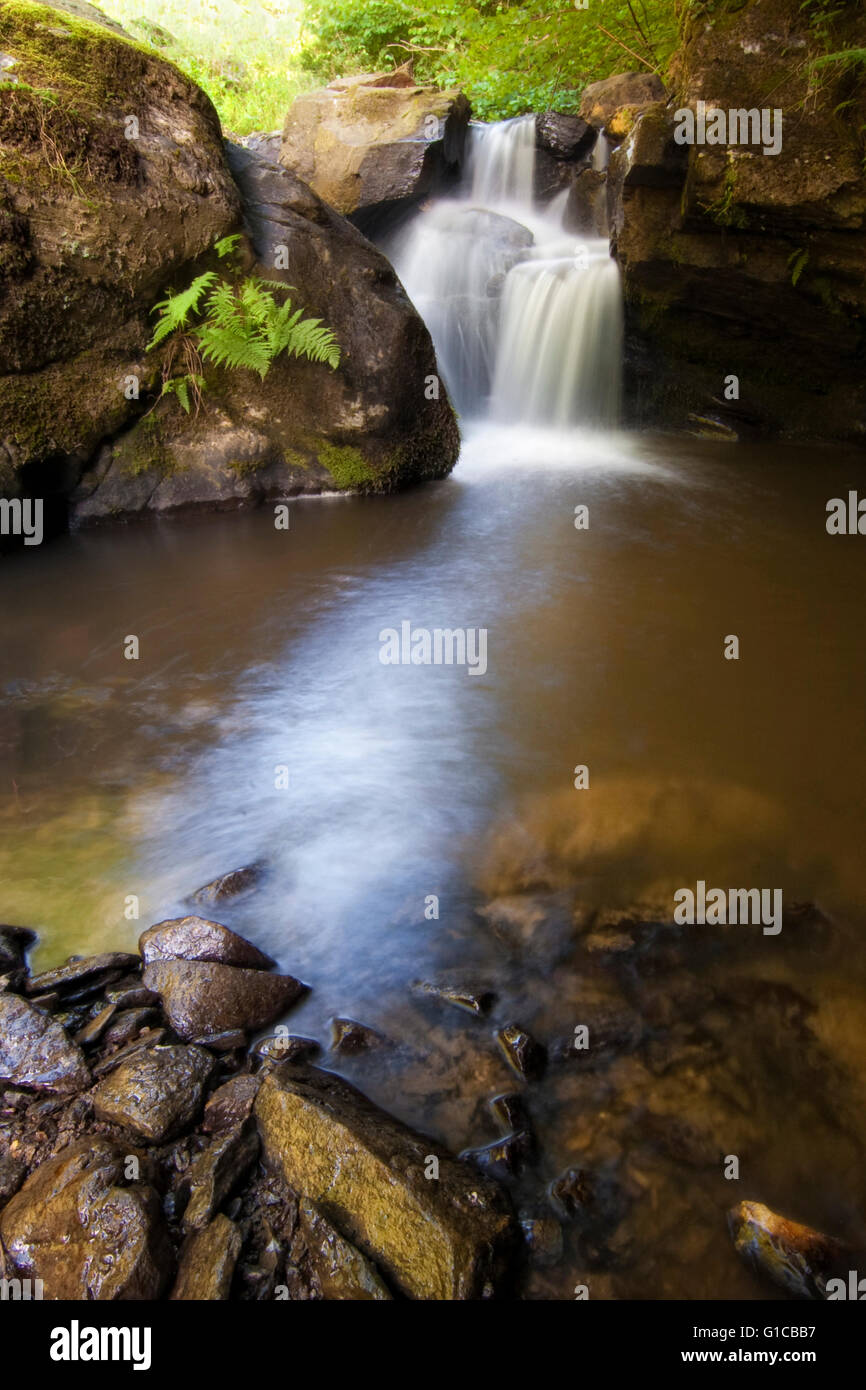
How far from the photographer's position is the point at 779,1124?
220 centimetres

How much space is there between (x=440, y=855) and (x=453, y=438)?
6.26m

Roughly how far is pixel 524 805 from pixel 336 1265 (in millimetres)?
1985

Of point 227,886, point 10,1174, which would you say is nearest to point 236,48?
point 227,886

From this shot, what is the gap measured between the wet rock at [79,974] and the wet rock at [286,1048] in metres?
0.58

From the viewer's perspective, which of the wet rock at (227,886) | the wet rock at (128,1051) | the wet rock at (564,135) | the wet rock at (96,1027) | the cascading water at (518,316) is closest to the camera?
the wet rock at (128,1051)

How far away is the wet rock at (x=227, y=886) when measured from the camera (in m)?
3.07

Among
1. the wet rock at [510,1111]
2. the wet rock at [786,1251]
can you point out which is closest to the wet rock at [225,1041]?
the wet rock at [510,1111]

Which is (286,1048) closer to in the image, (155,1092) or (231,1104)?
(231,1104)

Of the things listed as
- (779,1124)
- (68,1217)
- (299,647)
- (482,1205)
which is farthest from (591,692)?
(68,1217)

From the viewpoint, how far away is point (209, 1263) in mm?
1868

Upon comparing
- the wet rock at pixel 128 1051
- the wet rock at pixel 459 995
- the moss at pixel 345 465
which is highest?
the moss at pixel 345 465

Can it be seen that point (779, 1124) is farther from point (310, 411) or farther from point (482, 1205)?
point (310, 411)

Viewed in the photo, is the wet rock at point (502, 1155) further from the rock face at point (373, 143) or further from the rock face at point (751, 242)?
the rock face at point (373, 143)

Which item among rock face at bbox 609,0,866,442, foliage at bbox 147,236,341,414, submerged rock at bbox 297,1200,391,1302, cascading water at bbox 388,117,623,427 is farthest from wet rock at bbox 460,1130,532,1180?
cascading water at bbox 388,117,623,427
